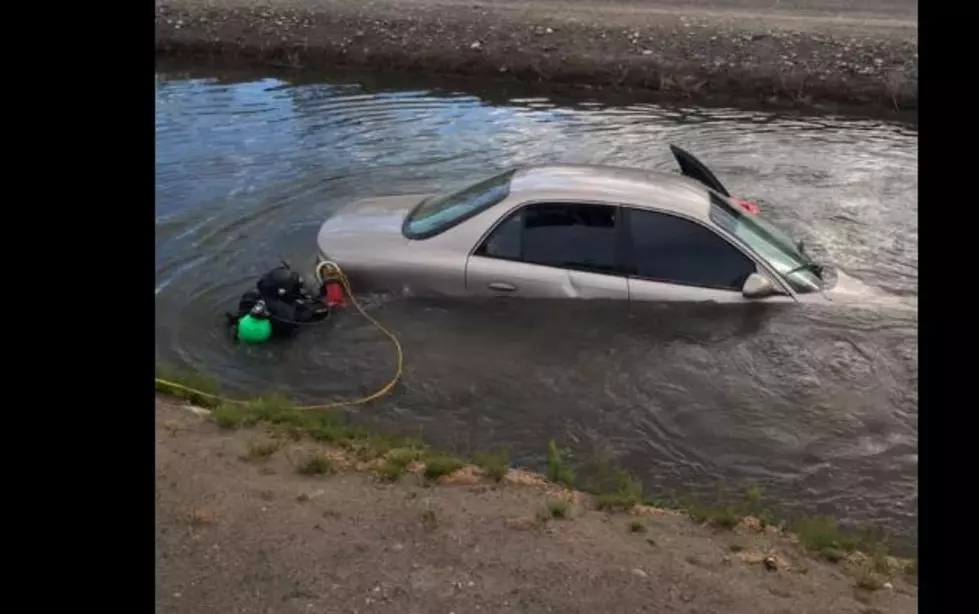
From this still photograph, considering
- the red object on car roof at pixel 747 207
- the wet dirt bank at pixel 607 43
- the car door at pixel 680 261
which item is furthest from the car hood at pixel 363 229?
the wet dirt bank at pixel 607 43

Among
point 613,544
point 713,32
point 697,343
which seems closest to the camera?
point 613,544

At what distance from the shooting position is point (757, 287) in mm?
8078

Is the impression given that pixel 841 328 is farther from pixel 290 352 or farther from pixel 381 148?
pixel 381 148

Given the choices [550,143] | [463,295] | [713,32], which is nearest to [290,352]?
[463,295]

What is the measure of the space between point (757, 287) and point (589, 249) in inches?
54.0

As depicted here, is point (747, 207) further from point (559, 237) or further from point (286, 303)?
point (286, 303)

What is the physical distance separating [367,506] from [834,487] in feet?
10.1

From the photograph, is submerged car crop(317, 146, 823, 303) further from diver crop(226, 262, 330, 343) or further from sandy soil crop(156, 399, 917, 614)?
sandy soil crop(156, 399, 917, 614)

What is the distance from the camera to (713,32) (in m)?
22.9

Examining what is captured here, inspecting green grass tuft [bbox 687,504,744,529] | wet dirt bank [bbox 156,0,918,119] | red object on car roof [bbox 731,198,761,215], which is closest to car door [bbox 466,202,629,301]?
red object on car roof [bbox 731,198,761,215]

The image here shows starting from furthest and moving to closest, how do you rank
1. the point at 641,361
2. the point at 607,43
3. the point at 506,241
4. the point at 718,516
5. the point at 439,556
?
the point at 607,43 → the point at 506,241 → the point at 641,361 → the point at 718,516 → the point at 439,556

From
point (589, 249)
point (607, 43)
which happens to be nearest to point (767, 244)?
point (589, 249)

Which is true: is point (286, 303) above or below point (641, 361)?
above

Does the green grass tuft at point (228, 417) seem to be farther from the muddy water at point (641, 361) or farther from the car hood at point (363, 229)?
the car hood at point (363, 229)
